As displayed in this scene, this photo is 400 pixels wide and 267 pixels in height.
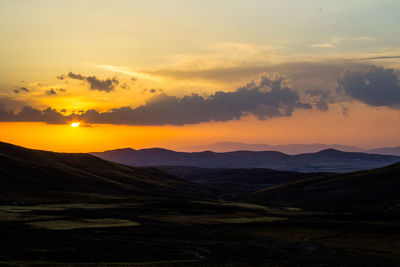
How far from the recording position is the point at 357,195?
561 ft

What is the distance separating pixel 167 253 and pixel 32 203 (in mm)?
96702

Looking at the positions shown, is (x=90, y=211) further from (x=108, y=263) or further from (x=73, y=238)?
(x=108, y=263)

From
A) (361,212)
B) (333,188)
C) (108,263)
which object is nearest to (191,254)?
(108,263)

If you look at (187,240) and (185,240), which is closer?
(185,240)

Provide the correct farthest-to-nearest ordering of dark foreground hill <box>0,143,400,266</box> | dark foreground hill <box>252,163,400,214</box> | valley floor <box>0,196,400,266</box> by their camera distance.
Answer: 1. dark foreground hill <box>252,163,400,214</box>
2. valley floor <box>0,196,400,266</box>
3. dark foreground hill <box>0,143,400,266</box>

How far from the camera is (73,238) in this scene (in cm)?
7575

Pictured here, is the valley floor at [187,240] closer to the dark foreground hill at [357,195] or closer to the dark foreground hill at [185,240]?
the dark foreground hill at [185,240]

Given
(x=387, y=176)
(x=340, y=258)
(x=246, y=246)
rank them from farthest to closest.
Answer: (x=387, y=176)
(x=246, y=246)
(x=340, y=258)

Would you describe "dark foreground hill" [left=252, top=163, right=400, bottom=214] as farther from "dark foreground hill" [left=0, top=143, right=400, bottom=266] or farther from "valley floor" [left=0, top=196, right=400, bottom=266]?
"valley floor" [left=0, top=196, right=400, bottom=266]

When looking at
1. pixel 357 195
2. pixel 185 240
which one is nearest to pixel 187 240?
pixel 185 240

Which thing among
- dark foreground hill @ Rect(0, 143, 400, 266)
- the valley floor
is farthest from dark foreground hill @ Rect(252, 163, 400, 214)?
the valley floor

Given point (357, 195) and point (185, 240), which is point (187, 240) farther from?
point (357, 195)

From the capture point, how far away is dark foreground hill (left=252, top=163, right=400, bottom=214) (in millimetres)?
152875

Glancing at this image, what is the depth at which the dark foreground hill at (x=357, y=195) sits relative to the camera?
15288 cm
